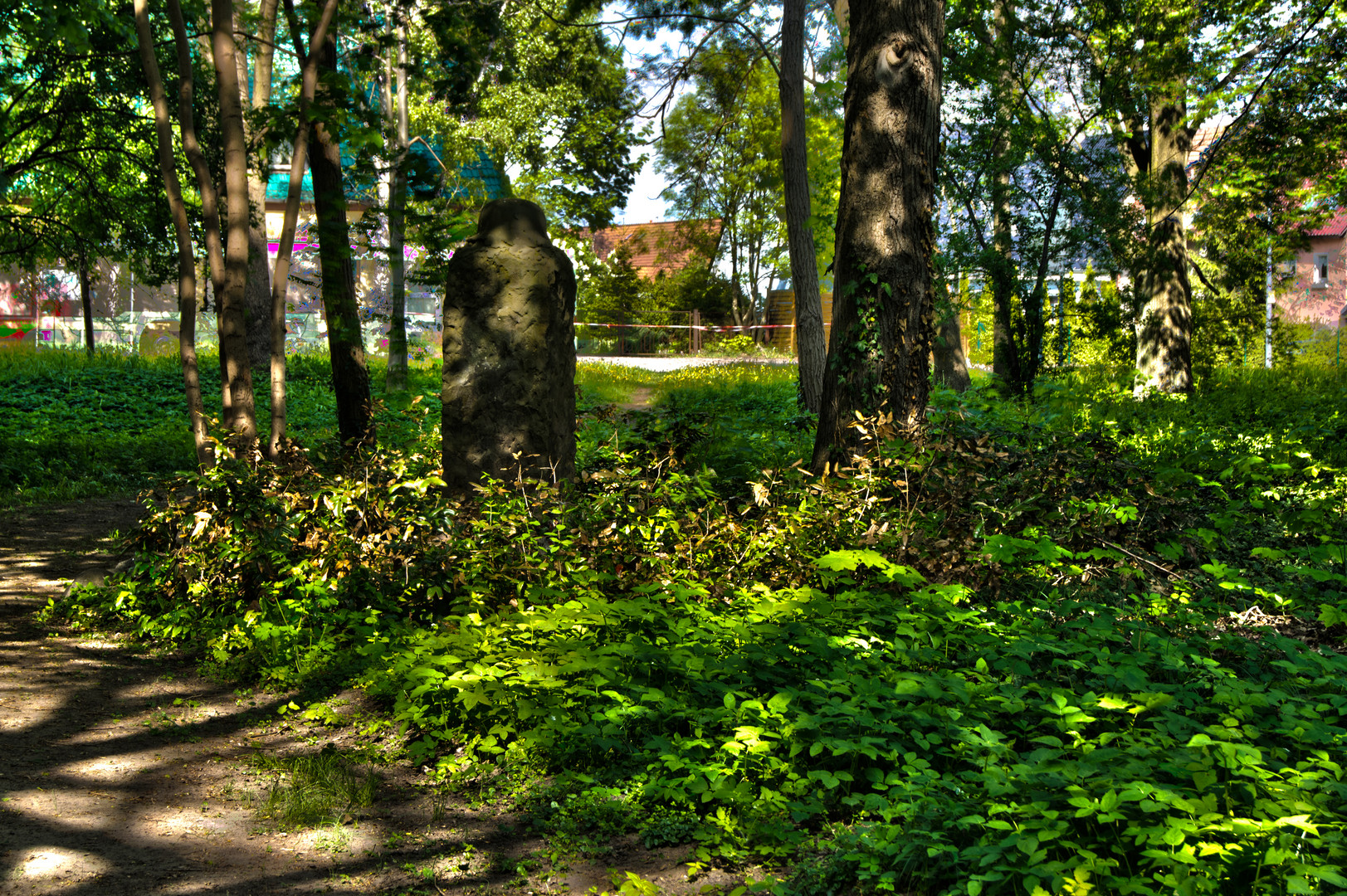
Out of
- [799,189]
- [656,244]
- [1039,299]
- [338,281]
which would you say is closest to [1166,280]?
[1039,299]

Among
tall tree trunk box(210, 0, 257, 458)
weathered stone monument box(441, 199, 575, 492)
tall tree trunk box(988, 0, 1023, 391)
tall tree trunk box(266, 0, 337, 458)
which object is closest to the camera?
weathered stone monument box(441, 199, 575, 492)

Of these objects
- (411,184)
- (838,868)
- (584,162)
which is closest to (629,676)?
(838,868)

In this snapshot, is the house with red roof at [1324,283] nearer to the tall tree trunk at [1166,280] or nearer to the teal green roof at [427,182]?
the tall tree trunk at [1166,280]

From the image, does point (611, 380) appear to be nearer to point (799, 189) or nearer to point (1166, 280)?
point (799, 189)

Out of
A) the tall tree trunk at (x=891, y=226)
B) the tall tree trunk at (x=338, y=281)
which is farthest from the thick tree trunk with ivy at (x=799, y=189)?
the tall tree trunk at (x=338, y=281)

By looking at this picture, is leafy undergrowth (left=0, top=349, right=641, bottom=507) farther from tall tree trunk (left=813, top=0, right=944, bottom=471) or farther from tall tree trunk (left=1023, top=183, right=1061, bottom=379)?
tall tree trunk (left=1023, top=183, right=1061, bottom=379)

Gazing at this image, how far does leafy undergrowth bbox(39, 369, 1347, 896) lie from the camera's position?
258cm

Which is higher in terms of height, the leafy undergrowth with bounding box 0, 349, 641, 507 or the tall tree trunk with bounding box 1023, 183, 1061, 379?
the tall tree trunk with bounding box 1023, 183, 1061, 379

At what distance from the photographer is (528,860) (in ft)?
9.39

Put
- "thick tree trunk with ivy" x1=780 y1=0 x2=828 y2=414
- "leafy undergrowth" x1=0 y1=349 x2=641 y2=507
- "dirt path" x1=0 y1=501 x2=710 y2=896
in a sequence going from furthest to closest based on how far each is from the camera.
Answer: "thick tree trunk with ivy" x1=780 y1=0 x2=828 y2=414, "leafy undergrowth" x1=0 y1=349 x2=641 y2=507, "dirt path" x1=0 y1=501 x2=710 y2=896

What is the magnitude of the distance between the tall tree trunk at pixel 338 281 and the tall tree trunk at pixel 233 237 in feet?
2.10

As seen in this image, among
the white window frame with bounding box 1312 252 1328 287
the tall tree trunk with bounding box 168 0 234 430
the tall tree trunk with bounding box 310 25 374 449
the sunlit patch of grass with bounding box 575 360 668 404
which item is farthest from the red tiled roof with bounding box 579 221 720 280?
the tall tree trunk with bounding box 168 0 234 430

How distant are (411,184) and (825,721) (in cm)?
556

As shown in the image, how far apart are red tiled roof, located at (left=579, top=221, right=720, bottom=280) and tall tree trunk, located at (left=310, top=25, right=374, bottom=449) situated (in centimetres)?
2678
